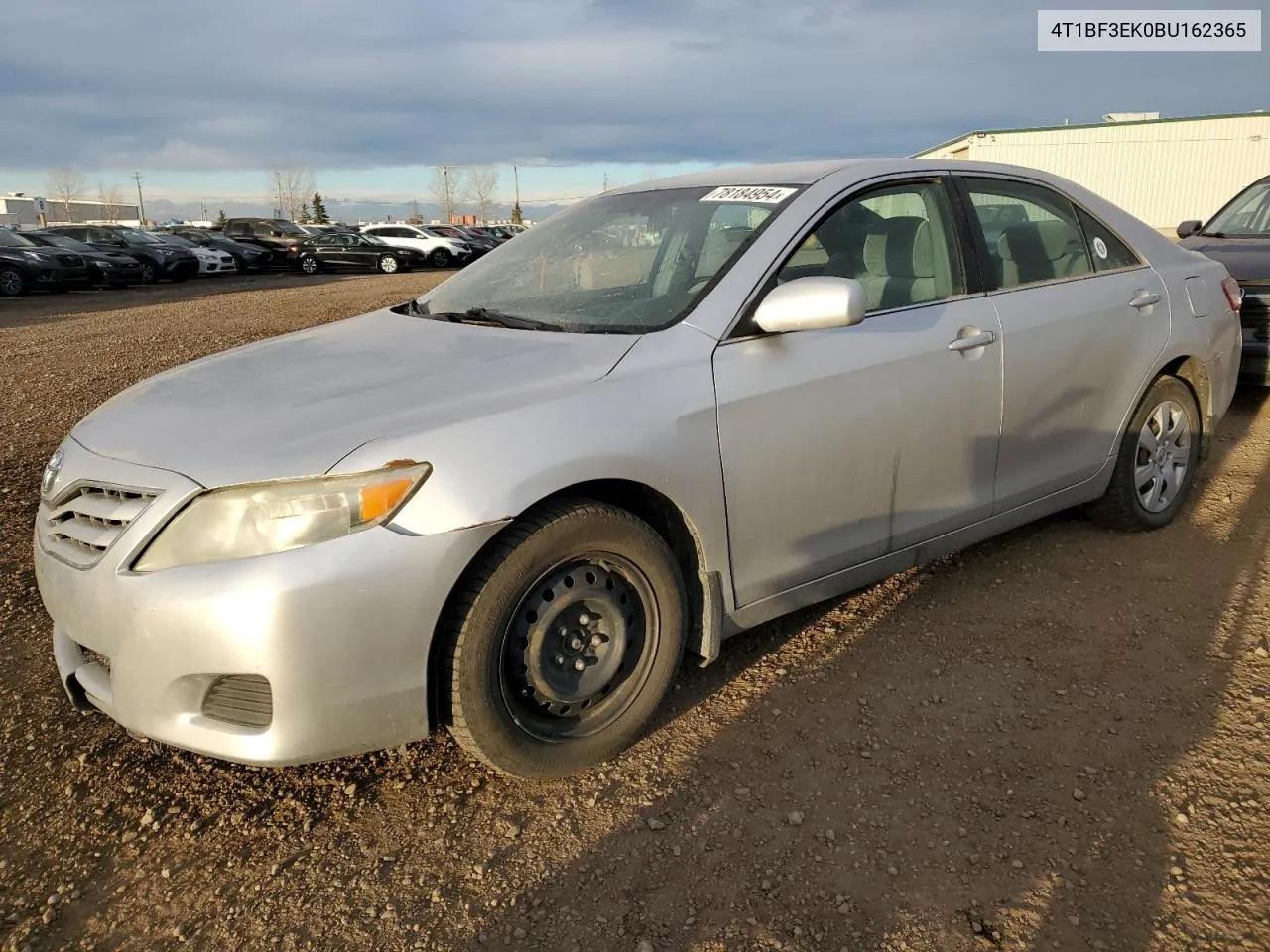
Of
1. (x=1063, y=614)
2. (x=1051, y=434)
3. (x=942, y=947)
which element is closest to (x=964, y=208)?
(x=1051, y=434)

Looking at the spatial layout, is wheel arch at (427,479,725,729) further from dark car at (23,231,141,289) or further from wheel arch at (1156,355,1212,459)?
dark car at (23,231,141,289)

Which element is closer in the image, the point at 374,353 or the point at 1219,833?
the point at 1219,833

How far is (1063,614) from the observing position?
351 cm

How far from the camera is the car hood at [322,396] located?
7.39 ft

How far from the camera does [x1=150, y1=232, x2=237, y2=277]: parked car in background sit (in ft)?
83.3

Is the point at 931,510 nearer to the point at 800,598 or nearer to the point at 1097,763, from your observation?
the point at 800,598

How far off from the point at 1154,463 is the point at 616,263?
8.55 ft

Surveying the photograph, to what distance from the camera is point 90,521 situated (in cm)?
238

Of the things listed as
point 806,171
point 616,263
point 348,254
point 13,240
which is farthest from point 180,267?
point 806,171

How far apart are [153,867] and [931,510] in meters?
2.55

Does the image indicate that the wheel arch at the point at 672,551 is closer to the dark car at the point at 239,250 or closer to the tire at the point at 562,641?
the tire at the point at 562,641

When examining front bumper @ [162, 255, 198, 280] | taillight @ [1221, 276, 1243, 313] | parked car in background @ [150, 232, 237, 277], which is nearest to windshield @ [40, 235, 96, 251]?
front bumper @ [162, 255, 198, 280]

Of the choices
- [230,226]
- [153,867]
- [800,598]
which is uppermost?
[230,226]

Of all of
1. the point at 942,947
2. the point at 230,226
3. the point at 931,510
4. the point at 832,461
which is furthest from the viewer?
the point at 230,226
